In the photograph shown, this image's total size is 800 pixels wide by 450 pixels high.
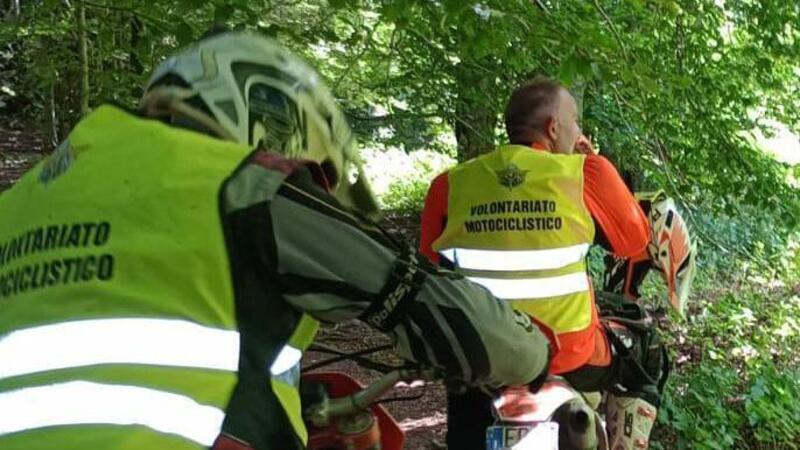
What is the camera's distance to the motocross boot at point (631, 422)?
4020 mm

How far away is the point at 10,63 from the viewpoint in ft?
46.7

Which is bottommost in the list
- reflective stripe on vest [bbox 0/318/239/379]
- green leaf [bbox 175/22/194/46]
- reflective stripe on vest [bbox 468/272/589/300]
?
reflective stripe on vest [bbox 0/318/239/379]

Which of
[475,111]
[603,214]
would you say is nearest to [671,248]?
[603,214]

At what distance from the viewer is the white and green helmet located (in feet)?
5.79

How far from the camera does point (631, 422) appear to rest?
4035 millimetres

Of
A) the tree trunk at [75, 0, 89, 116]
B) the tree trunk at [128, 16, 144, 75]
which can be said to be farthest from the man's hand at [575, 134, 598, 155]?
the tree trunk at [75, 0, 89, 116]

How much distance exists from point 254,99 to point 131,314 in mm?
486

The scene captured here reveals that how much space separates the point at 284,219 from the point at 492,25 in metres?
3.65

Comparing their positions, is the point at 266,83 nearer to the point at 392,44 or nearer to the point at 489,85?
the point at 392,44

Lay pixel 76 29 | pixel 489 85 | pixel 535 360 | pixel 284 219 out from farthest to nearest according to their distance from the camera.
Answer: pixel 489 85 < pixel 76 29 < pixel 535 360 < pixel 284 219

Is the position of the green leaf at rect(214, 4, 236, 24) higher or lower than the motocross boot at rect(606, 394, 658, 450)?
higher

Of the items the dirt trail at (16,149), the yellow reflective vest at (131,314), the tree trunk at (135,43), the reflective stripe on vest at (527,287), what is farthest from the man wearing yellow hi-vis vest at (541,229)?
the dirt trail at (16,149)

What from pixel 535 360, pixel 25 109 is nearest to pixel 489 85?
pixel 535 360

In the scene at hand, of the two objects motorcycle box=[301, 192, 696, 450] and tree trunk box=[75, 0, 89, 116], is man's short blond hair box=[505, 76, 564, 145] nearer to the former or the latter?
motorcycle box=[301, 192, 696, 450]
